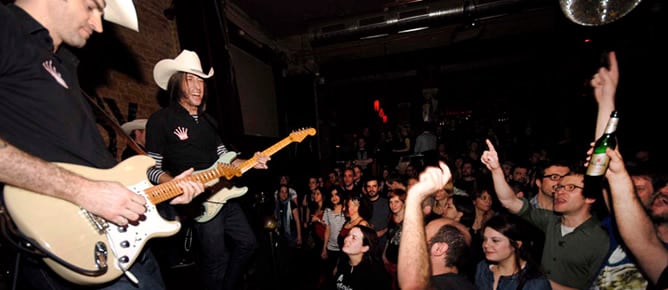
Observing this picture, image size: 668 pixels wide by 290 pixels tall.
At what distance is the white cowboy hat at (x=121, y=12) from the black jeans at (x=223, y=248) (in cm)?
147

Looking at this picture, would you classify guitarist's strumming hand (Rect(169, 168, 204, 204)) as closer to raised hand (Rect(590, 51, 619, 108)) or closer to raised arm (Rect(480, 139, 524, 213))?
raised arm (Rect(480, 139, 524, 213))

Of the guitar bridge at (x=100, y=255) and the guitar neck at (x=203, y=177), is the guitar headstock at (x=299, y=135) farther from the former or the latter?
the guitar bridge at (x=100, y=255)

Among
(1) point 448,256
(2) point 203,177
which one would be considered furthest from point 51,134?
(1) point 448,256

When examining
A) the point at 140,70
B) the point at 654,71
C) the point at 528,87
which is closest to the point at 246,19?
the point at 140,70

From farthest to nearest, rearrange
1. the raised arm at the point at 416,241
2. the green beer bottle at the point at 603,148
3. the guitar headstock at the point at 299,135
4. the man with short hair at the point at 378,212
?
the man with short hair at the point at 378,212 < the guitar headstock at the point at 299,135 < the green beer bottle at the point at 603,148 < the raised arm at the point at 416,241

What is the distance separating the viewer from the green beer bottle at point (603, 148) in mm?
1667

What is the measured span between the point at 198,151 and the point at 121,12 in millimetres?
1035

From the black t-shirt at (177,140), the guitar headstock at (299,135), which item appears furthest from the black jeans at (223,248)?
the guitar headstock at (299,135)

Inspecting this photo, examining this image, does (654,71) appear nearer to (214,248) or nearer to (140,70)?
(214,248)

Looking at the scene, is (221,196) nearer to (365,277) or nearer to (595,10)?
(365,277)

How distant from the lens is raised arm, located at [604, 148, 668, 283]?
4.66 ft

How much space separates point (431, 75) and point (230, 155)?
9.25m

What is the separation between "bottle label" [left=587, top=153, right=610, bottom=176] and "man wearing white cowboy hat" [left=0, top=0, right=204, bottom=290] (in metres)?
2.44

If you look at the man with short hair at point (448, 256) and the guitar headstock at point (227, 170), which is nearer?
the man with short hair at point (448, 256)
